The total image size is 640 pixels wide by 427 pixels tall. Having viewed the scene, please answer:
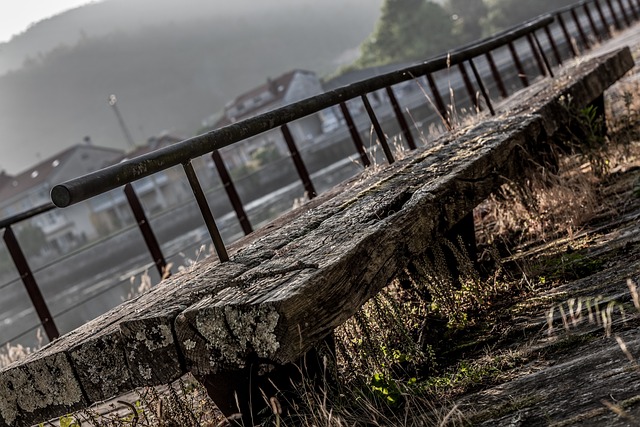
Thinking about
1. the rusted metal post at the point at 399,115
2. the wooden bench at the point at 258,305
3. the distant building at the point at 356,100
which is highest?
the distant building at the point at 356,100

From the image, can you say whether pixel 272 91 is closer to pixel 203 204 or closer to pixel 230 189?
pixel 230 189

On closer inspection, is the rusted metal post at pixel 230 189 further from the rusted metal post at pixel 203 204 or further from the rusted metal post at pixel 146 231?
the rusted metal post at pixel 203 204

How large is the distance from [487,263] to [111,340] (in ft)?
6.63

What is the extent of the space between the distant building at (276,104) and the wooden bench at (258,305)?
243 ft

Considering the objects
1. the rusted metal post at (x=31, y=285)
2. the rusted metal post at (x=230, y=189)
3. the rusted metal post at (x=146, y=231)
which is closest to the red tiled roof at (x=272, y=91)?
the rusted metal post at (x=230, y=189)

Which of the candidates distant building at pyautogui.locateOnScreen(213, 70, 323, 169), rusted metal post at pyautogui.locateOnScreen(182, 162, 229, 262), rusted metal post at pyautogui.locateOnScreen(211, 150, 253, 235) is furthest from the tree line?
rusted metal post at pyautogui.locateOnScreen(182, 162, 229, 262)

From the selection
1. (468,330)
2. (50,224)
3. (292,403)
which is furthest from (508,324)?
(50,224)

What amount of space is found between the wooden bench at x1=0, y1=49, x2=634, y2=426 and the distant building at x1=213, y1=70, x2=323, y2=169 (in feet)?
243

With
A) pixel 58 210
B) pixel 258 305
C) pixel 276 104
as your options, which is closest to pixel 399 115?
pixel 258 305

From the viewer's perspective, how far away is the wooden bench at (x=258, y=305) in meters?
2.19

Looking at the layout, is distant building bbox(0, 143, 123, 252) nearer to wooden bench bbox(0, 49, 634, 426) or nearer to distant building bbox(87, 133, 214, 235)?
distant building bbox(87, 133, 214, 235)

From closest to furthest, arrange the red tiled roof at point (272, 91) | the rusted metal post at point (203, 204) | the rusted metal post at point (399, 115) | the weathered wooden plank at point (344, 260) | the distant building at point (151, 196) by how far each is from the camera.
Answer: the weathered wooden plank at point (344, 260) < the rusted metal post at point (203, 204) < the rusted metal post at point (399, 115) < the distant building at point (151, 196) < the red tiled roof at point (272, 91)

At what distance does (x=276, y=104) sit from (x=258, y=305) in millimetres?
78880

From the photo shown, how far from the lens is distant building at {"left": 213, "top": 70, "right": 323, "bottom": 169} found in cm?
7975
